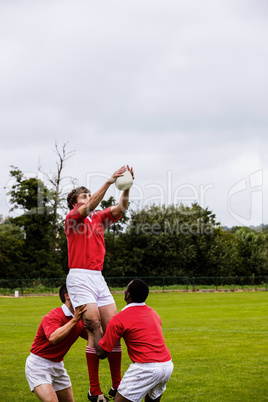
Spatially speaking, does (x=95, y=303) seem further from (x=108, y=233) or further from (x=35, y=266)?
(x=108, y=233)


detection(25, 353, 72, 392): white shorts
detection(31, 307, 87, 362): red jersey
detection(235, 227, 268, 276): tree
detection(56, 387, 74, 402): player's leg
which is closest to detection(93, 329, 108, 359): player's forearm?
detection(31, 307, 87, 362): red jersey

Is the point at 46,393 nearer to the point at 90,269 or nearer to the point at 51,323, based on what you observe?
the point at 51,323

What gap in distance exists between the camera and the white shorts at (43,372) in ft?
21.9

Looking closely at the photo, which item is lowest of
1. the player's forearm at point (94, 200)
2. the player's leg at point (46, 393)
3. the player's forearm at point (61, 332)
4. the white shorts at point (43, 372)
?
the player's leg at point (46, 393)

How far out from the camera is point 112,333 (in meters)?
6.00

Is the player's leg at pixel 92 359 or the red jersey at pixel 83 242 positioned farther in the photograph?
the red jersey at pixel 83 242

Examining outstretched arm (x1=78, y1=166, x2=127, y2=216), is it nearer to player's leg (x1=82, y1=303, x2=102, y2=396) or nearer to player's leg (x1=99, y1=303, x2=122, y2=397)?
player's leg (x1=82, y1=303, x2=102, y2=396)

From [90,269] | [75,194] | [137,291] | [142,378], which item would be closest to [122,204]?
[75,194]

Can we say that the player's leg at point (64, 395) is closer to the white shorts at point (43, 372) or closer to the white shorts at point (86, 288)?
the white shorts at point (43, 372)

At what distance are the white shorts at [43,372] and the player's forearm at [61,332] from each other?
0.56 m

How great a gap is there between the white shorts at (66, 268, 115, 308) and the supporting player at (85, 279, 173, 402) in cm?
75

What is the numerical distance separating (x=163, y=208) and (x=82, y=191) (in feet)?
182

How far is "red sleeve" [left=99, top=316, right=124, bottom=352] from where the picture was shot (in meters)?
5.96

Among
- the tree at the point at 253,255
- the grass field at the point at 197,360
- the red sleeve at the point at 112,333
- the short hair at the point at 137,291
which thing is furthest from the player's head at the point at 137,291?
the tree at the point at 253,255
